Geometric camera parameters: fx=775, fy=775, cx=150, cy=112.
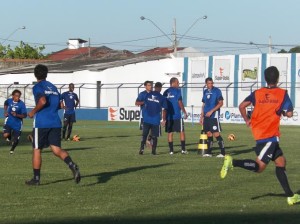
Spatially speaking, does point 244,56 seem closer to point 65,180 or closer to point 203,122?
point 203,122

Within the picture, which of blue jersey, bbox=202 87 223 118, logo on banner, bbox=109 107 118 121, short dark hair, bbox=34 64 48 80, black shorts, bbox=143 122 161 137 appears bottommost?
logo on banner, bbox=109 107 118 121

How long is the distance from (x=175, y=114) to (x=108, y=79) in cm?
4957

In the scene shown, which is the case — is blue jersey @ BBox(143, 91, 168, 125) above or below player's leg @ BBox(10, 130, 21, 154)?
above

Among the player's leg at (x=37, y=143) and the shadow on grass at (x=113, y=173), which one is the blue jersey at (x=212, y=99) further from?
the player's leg at (x=37, y=143)

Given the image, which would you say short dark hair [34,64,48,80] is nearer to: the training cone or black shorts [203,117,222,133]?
black shorts [203,117,222,133]

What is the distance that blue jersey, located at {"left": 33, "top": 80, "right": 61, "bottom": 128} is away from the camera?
41.4 feet

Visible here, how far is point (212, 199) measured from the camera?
11.3 meters

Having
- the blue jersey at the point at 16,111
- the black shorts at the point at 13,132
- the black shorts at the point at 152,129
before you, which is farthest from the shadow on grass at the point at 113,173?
the blue jersey at the point at 16,111

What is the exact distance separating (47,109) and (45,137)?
0.46 metres

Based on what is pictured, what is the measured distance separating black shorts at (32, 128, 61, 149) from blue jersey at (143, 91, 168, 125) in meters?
7.07

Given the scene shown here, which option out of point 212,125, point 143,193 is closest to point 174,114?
point 212,125

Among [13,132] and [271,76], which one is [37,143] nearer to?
[271,76]

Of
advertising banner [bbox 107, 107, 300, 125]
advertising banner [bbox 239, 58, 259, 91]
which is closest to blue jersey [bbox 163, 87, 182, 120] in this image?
advertising banner [bbox 107, 107, 300, 125]

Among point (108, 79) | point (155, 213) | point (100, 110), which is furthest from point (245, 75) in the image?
point (155, 213)
